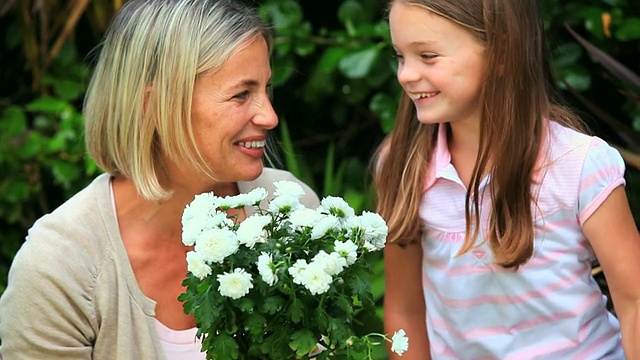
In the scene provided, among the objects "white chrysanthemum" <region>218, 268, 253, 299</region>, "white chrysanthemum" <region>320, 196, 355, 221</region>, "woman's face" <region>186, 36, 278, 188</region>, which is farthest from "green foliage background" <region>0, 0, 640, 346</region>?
"white chrysanthemum" <region>218, 268, 253, 299</region>

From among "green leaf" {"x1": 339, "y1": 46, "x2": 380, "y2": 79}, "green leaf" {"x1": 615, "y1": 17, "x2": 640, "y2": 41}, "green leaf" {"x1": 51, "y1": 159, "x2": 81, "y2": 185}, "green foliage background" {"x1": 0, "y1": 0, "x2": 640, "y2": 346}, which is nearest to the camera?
"green leaf" {"x1": 615, "y1": 17, "x2": 640, "y2": 41}

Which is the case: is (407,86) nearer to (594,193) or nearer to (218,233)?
(594,193)

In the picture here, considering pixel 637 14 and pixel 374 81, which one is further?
pixel 374 81

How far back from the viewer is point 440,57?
2229 mm

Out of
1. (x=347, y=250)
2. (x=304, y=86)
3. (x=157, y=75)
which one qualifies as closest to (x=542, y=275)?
(x=347, y=250)

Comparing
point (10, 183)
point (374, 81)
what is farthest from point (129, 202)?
point (10, 183)

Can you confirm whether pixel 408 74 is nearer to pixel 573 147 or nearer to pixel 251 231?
pixel 573 147

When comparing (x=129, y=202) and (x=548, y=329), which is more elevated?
(x=129, y=202)

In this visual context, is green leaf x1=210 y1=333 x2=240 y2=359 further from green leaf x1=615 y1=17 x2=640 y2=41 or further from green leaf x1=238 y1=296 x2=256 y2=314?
green leaf x1=615 y1=17 x2=640 y2=41

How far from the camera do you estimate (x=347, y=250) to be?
73.5 inches

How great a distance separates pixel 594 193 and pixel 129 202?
108 cm

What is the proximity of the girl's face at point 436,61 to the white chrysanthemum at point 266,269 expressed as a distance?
2.00ft

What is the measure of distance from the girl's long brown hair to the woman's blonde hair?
0.41 meters

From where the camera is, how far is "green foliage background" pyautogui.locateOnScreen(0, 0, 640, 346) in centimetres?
337
